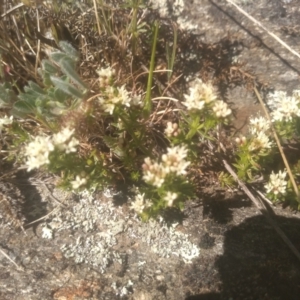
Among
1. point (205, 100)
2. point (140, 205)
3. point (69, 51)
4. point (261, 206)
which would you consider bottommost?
point (261, 206)

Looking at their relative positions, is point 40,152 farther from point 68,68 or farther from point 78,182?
point 68,68

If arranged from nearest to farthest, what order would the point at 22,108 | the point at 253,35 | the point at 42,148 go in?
the point at 42,148 < the point at 22,108 < the point at 253,35

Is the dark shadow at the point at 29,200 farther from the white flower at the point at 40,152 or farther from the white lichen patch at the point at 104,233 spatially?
the white flower at the point at 40,152

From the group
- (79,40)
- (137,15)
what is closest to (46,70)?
(79,40)

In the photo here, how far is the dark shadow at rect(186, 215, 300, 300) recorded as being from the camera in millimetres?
1968

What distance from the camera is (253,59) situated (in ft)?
7.77

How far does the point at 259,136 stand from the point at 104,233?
880 mm

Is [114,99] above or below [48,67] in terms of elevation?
below

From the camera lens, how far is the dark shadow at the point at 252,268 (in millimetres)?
1968

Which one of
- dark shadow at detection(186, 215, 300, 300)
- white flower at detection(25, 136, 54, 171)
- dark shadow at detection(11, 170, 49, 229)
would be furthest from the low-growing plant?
dark shadow at detection(186, 215, 300, 300)

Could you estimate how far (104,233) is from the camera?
6.95 feet

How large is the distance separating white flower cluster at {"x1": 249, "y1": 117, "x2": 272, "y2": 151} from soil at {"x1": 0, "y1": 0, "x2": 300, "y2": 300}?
1.08ft

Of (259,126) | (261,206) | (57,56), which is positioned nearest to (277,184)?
(261,206)

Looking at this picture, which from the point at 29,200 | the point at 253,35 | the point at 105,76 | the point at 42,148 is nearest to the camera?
the point at 42,148
